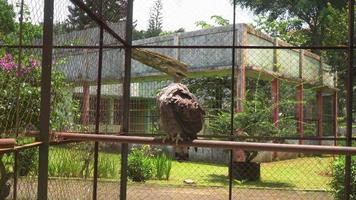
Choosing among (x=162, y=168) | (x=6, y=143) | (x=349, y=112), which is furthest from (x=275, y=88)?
(x=6, y=143)

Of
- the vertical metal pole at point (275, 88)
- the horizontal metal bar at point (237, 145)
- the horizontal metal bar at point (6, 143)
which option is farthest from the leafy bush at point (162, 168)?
the horizontal metal bar at point (6, 143)

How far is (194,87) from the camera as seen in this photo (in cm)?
1402

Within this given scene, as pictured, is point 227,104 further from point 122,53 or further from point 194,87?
point 122,53

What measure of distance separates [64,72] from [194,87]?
9.57 meters

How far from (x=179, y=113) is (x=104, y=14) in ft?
6.08

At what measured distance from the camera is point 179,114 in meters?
3.43

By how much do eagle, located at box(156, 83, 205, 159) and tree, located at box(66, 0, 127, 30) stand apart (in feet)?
4.79

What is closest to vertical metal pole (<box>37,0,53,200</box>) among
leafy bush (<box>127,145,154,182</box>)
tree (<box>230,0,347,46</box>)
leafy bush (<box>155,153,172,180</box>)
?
leafy bush (<box>127,145,154,182</box>)

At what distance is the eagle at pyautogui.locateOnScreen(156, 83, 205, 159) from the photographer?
3439 millimetres

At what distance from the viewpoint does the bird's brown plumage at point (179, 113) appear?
3.44m

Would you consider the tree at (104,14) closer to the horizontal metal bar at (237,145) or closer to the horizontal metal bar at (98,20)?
the horizontal metal bar at (98,20)

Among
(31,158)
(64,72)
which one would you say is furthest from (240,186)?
(64,72)

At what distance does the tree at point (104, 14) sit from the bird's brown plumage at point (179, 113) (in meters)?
1.46

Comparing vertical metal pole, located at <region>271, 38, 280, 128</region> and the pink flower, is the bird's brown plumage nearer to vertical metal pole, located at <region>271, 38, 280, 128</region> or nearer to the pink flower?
the pink flower
